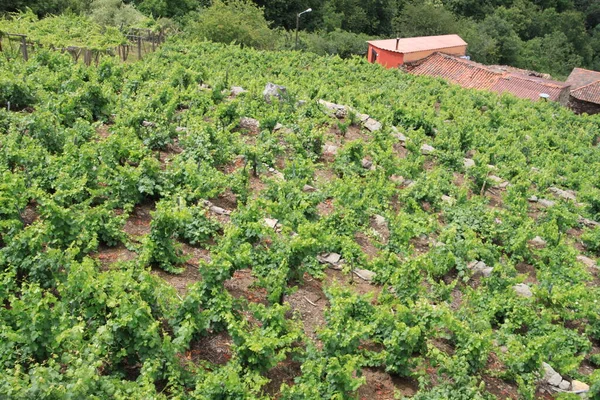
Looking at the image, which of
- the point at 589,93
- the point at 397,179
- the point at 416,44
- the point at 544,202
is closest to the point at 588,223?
the point at 544,202

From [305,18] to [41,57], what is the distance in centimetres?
4107

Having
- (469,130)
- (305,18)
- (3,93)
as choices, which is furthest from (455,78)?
(3,93)

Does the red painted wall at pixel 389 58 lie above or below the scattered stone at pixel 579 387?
above

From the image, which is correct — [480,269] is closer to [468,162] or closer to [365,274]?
[365,274]

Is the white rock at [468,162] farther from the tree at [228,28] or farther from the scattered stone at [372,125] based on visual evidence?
the tree at [228,28]

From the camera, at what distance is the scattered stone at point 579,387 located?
812cm

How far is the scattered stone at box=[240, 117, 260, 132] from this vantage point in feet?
49.9

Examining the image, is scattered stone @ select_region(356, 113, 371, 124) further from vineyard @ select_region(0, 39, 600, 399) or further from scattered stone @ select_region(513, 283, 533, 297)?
scattered stone @ select_region(513, 283, 533, 297)

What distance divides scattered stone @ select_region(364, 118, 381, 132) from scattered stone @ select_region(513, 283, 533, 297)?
293 inches

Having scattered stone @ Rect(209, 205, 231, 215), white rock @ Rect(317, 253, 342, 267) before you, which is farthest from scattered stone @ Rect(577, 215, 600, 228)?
scattered stone @ Rect(209, 205, 231, 215)

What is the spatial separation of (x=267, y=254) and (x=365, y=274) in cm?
190

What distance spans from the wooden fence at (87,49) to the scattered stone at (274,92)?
6.27m

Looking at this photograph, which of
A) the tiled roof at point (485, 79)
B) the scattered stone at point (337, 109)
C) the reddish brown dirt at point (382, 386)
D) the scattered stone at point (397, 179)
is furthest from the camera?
the tiled roof at point (485, 79)

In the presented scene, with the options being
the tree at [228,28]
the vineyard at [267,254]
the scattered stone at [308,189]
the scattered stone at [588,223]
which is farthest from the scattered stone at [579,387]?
the tree at [228,28]
